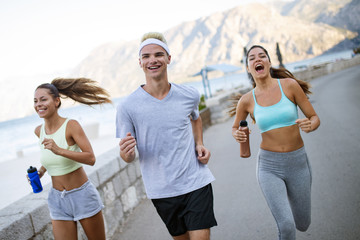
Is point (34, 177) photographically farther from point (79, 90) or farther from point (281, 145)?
point (281, 145)

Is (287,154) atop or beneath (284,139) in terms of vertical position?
beneath

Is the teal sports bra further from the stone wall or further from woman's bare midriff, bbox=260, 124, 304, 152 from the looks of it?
the stone wall

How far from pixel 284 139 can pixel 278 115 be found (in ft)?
0.76

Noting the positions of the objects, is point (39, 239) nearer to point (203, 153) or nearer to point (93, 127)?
point (203, 153)

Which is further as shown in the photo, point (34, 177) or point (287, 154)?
point (34, 177)

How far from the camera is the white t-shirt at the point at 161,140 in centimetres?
235

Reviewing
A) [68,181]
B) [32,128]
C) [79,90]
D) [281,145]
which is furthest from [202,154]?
[32,128]

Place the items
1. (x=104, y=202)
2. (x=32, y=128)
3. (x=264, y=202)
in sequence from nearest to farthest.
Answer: (x=104, y=202) < (x=264, y=202) < (x=32, y=128)

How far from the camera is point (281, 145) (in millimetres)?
2738

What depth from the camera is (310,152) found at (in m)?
6.71

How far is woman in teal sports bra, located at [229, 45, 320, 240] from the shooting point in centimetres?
264

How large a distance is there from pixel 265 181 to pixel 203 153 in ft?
2.15

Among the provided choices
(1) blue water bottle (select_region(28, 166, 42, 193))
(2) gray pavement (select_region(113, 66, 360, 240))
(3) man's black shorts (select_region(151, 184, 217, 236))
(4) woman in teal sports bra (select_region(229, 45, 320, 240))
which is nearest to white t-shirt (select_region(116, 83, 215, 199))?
(3) man's black shorts (select_region(151, 184, 217, 236))

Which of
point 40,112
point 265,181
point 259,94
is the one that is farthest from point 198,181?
point 40,112
